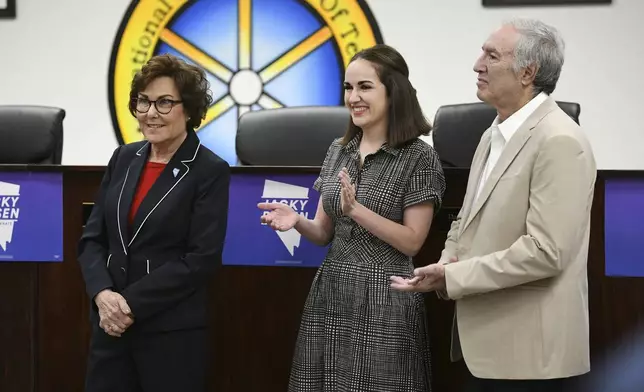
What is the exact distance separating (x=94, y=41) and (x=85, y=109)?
17.8 inches

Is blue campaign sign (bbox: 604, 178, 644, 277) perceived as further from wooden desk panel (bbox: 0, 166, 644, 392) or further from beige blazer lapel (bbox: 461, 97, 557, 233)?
beige blazer lapel (bbox: 461, 97, 557, 233)

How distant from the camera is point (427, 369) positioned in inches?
92.3

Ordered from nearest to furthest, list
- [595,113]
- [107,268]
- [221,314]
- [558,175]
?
[558,175], [107,268], [221,314], [595,113]

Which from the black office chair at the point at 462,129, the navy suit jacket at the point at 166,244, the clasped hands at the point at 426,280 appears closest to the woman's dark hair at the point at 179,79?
the navy suit jacket at the point at 166,244

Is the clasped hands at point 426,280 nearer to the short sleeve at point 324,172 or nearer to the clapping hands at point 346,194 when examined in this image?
the clapping hands at point 346,194

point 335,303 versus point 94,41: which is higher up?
point 94,41

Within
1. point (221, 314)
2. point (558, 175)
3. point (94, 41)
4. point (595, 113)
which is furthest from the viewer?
point (94, 41)

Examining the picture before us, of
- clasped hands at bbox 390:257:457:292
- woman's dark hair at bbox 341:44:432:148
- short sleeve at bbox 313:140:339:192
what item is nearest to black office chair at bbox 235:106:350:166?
short sleeve at bbox 313:140:339:192

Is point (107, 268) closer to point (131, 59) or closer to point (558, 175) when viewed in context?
point (558, 175)

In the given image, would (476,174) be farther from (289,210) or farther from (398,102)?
(289,210)

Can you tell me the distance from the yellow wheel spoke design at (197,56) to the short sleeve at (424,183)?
293 centimetres

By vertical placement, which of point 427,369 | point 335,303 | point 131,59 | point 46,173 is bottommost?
point 427,369

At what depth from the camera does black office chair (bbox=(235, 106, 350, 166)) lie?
343 cm

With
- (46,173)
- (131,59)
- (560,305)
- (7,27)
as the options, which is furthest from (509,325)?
(7,27)
